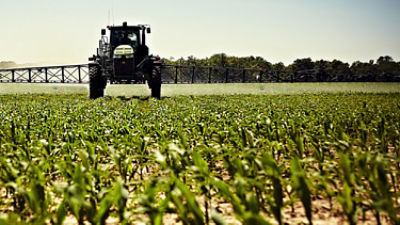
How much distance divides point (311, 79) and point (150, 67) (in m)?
25.8

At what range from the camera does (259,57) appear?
429 ft

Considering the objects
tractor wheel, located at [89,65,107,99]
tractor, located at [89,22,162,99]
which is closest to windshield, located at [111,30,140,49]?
tractor, located at [89,22,162,99]

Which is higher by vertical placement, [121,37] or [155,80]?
[121,37]

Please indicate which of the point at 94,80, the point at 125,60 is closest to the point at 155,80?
the point at 125,60

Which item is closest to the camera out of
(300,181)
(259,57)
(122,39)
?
(300,181)

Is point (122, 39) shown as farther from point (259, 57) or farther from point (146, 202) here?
point (259, 57)

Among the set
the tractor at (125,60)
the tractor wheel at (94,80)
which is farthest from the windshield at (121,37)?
the tractor wheel at (94,80)

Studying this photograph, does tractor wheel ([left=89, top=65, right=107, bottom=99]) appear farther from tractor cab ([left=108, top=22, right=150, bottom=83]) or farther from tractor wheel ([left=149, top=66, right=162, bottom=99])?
tractor wheel ([left=149, top=66, right=162, bottom=99])

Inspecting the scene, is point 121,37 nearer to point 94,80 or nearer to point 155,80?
point 94,80

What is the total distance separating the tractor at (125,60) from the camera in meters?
14.4

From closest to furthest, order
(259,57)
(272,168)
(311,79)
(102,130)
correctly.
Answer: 1. (272,168)
2. (102,130)
3. (311,79)
4. (259,57)

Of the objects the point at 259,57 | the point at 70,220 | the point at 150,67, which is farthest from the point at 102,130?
the point at 259,57

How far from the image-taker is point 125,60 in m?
14.3

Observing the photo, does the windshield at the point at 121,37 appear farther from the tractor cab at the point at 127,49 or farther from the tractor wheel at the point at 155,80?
the tractor wheel at the point at 155,80
